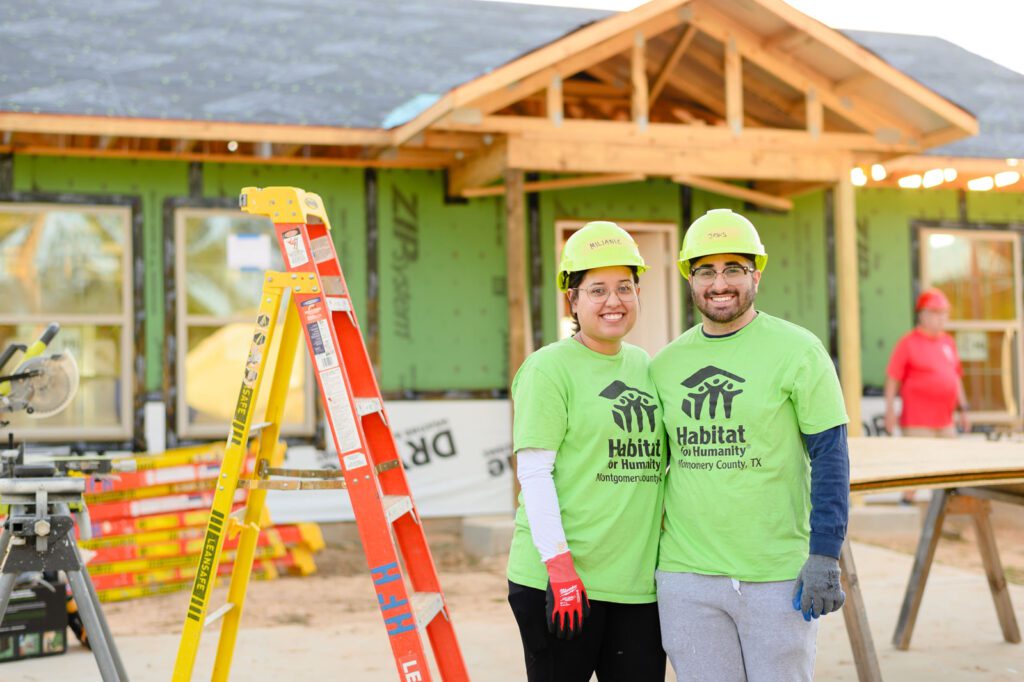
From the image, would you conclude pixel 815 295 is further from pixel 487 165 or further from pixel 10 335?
pixel 10 335

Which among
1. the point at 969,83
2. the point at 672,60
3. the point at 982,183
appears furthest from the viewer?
the point at 969,83

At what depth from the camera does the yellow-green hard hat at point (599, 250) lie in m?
3.24

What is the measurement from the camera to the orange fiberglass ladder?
12.8 feet

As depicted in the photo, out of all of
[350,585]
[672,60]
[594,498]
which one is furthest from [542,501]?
[672,60]

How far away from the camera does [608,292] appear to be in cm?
326

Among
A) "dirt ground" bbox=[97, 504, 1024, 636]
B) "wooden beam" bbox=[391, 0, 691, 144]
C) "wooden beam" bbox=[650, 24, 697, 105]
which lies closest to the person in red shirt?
"dirt ground" bbox=[97, 504, 1024, 636]

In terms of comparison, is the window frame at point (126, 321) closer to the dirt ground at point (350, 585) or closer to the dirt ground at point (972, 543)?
the dirt ground at point (350, 585)

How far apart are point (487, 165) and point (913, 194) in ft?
17.1

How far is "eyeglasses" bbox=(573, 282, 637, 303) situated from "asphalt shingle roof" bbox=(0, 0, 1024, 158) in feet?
18.9

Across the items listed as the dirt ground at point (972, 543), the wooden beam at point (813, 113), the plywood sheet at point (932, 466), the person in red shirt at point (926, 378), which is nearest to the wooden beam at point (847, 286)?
the person in red shirt at point (926, 378)

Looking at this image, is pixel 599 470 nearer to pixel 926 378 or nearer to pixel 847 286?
pixel 847 286

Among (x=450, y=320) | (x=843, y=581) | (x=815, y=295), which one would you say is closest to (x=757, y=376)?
(x=843, y=581)

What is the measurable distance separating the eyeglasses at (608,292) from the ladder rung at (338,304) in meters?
1.23

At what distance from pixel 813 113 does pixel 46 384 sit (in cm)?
709
